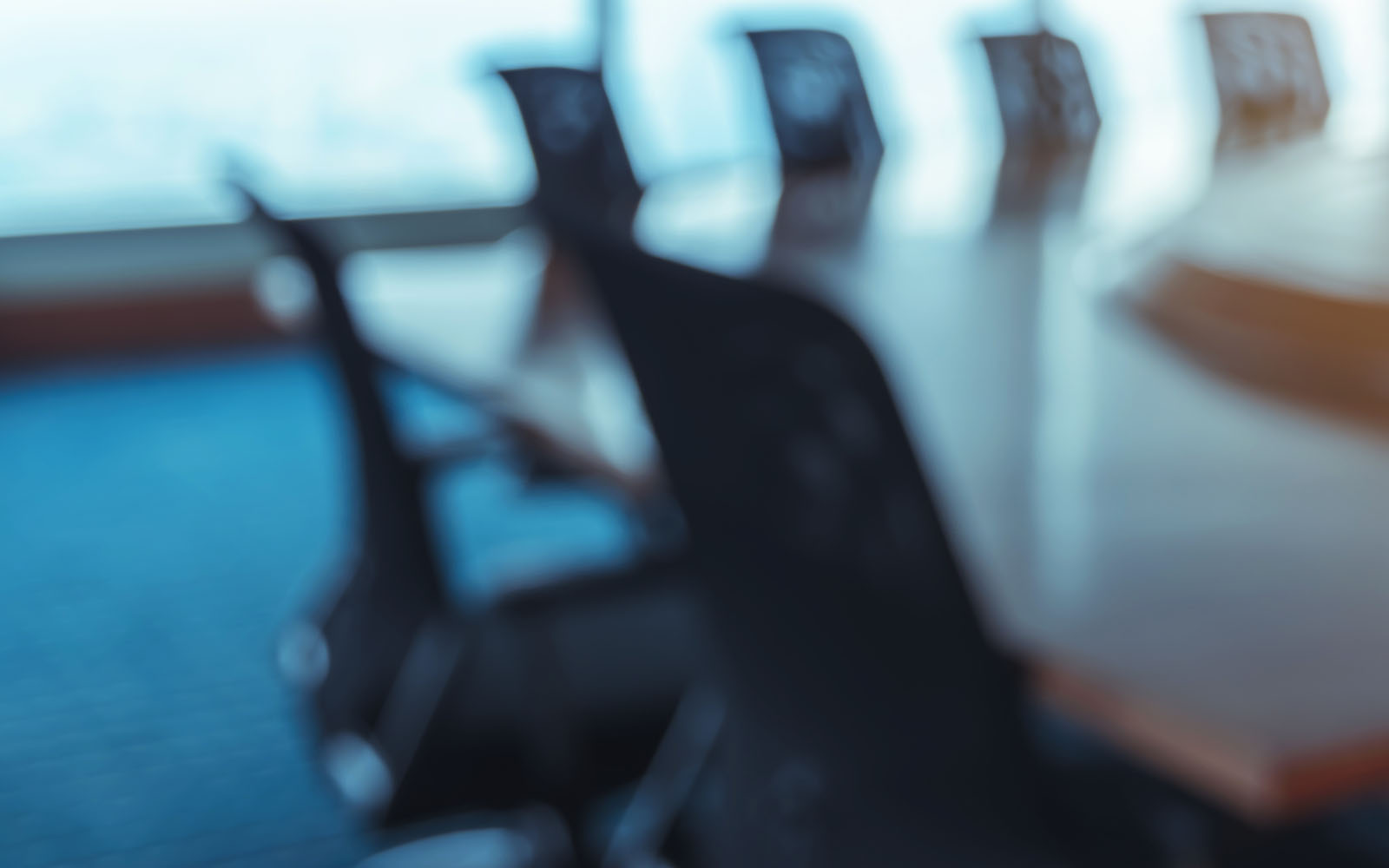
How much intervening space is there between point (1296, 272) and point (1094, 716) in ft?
2.64

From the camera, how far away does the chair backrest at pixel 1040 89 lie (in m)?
3.16

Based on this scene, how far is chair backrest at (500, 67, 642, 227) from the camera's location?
2232 mm

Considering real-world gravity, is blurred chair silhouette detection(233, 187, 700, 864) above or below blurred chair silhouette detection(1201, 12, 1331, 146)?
below

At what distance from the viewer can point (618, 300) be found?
694mm

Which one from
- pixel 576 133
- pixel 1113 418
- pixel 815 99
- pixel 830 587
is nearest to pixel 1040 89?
pixel 815 99

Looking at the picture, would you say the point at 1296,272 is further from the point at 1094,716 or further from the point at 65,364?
the point at 65,364

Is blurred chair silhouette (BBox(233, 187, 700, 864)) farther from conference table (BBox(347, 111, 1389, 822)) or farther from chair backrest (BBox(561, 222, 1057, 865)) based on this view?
chair backrest (BBox(561, 222, 1057, 865))

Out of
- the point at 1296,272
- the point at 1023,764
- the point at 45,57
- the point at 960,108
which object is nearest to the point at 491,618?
the point at 1023,764

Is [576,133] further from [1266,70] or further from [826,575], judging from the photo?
[1266,70]

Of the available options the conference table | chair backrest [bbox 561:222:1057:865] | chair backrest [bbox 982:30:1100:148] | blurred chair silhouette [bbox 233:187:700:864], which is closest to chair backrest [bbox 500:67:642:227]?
the conference table

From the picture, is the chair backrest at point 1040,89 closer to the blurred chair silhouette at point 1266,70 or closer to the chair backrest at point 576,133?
the blurred chair silhouette at point 1266,70

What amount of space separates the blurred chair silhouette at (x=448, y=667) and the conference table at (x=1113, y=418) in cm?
14

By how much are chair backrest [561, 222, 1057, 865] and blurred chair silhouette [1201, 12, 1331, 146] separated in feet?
10.00

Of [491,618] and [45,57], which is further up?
[491,618]
